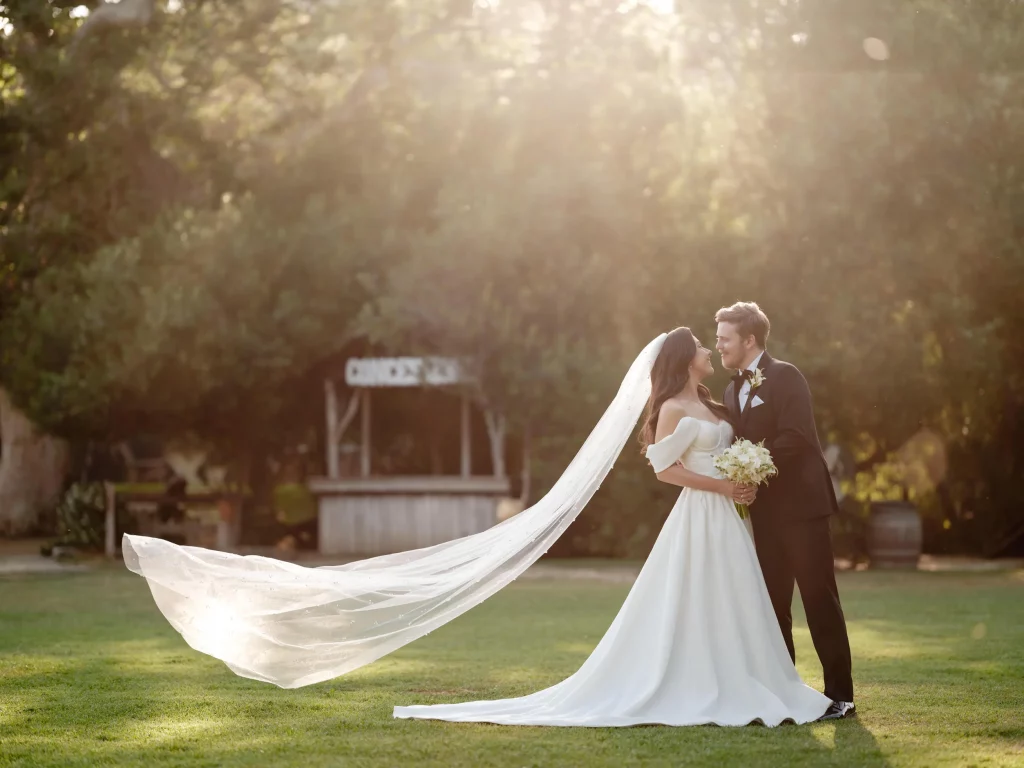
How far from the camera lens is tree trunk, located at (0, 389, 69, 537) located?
24922 millimetres

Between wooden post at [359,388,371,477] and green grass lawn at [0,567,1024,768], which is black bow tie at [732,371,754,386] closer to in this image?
green grass lawn at [0,567,1024,768]

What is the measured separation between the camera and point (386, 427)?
22250mm

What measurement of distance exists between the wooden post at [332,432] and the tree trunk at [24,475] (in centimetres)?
665

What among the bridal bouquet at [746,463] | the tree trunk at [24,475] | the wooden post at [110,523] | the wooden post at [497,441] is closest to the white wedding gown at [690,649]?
the bridal bouquet at [746,463]

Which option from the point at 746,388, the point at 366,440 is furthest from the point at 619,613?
the point at 366,440

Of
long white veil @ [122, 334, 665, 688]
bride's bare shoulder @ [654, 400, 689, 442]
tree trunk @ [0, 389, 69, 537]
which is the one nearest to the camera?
long white veil @ [122, 334, 665, 688]

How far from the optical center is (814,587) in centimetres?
709

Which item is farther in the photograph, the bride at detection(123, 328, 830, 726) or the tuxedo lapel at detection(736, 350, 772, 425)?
the tuxedo lapel at detection(736, 350, 772, 425)

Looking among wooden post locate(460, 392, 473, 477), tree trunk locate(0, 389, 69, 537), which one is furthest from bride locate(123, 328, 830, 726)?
tree trunk locate(0, 389, 69, 537)

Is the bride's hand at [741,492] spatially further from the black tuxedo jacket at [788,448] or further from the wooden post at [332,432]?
the wooden post at [332,432]

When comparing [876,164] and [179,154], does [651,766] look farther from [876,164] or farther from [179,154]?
[179,154]

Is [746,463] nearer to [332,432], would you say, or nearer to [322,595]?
[322,595]

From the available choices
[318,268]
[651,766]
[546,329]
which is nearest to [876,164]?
[546,329]

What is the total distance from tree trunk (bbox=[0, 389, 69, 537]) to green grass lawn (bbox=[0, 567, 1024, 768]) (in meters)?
12.3
